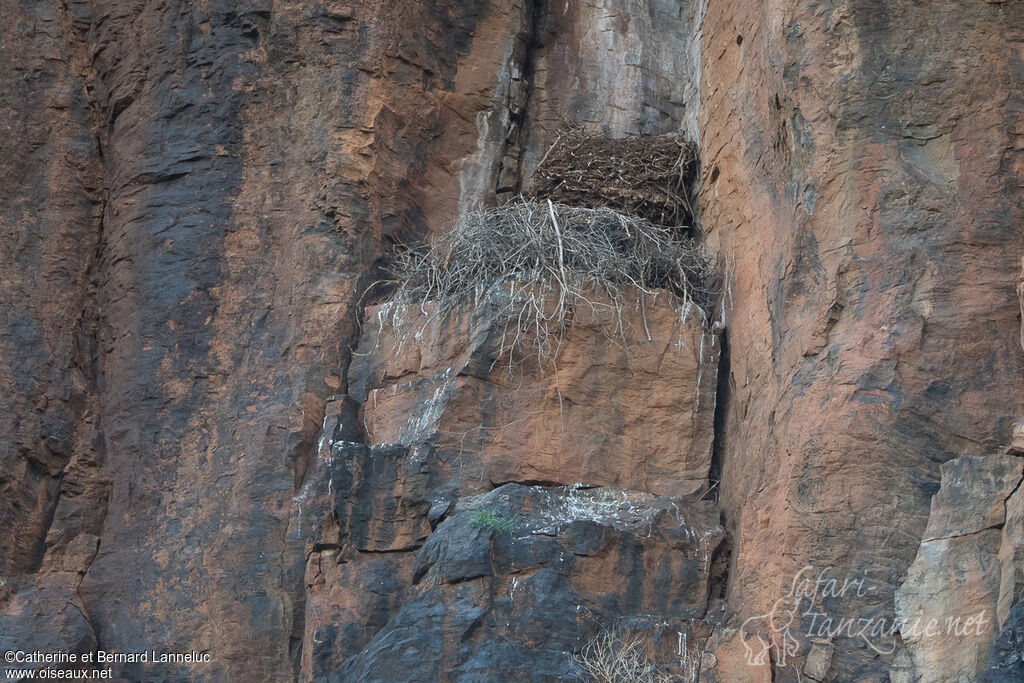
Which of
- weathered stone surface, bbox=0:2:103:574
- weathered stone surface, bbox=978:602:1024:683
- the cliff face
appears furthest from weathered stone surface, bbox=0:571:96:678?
weathered stone surface, bbox=978:602:1024:683

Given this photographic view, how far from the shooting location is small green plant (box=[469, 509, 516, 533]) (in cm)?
652

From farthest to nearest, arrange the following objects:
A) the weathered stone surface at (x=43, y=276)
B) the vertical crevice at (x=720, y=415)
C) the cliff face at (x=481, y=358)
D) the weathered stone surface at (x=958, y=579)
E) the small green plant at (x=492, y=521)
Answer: the weathered stone surface at (x=43, y=276) → the vertical crevice at (x=720, y=415) → the small green plant at (x=492, y=521) → the cliff face at (x=481, y=358) → the weathered stone surface at (x=958, y=579)

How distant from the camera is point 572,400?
7297mm

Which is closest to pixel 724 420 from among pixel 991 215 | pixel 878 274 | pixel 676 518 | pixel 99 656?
pixel 676 518

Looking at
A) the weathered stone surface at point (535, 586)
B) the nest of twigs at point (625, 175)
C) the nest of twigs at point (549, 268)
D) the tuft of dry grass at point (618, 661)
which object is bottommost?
the tuft of dry grass at point (618, 661)

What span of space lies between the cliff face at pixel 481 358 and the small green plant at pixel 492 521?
0.03 meters

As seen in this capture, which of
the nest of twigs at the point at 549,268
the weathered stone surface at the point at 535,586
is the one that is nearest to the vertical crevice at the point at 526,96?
the nest of twigs at the point at 549,268

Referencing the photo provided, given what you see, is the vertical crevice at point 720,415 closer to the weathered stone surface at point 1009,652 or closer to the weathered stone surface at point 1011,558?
the weathered stone surface at point 1011,558

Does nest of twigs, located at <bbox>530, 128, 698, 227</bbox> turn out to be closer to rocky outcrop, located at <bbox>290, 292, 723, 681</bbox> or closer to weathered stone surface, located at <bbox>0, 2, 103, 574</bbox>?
Result: rocky outcrop, located at <bbox>290, 292, 723, 681</bbox>

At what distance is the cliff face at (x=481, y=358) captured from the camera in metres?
6.04

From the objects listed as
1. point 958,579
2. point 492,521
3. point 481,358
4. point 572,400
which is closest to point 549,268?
point 481,358

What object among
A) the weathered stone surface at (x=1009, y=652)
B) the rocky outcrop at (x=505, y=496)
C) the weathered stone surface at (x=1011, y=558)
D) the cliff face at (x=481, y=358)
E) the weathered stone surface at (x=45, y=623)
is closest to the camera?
the weathered stone surface at (x=1009, y=652)

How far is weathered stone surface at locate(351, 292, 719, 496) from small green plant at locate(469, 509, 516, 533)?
0.48m

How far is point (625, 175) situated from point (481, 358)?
6.94 ft
